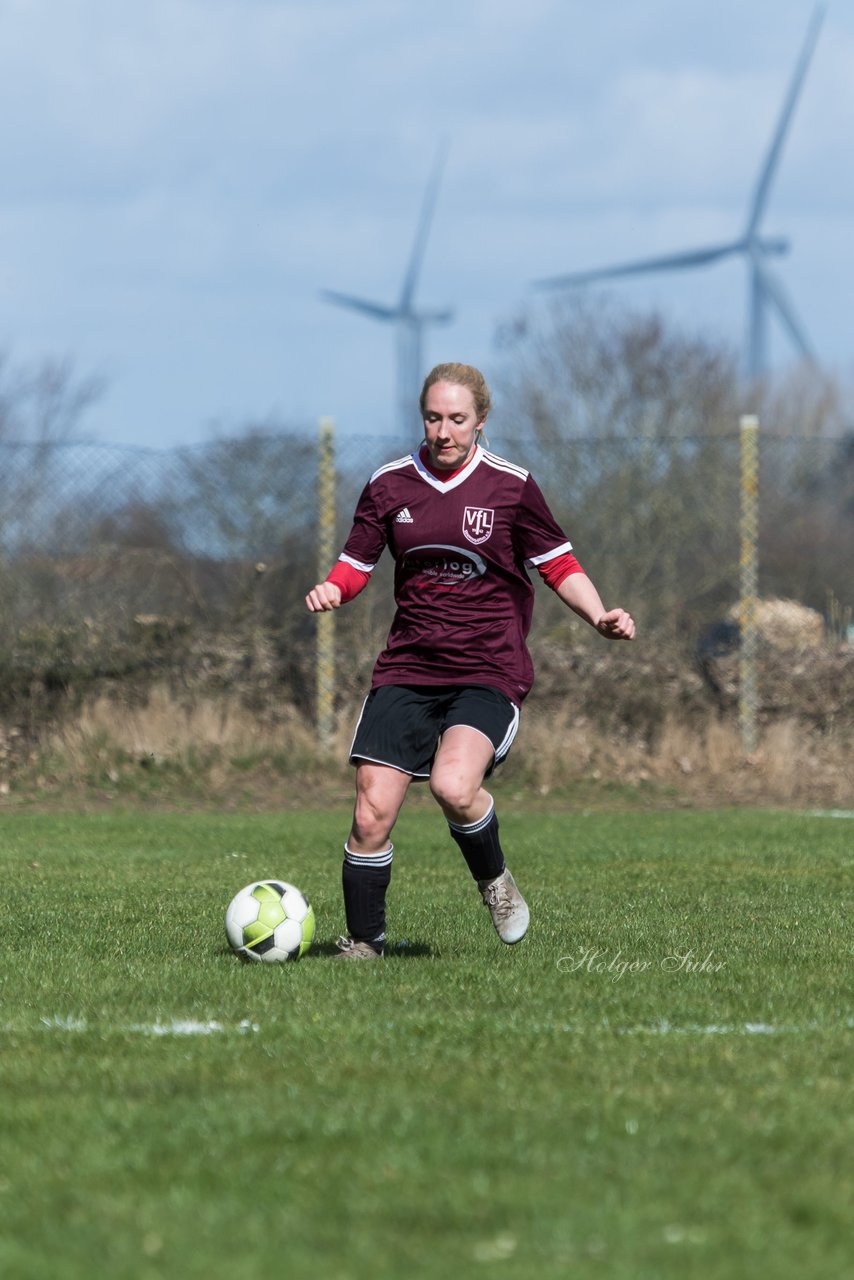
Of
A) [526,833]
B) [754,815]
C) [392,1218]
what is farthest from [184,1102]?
[754,815]

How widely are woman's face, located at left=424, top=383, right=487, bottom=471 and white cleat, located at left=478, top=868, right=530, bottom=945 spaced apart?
1504 mm

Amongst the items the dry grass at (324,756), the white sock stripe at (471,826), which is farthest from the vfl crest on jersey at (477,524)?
the dry grass at (324,756)

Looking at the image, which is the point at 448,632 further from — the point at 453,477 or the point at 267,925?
the point at 267,925

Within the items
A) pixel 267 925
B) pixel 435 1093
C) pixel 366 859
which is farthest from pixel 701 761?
pixel 435 1093

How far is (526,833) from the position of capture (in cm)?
1088

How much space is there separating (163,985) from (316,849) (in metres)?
4.52

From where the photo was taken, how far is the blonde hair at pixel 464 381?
6.14 metres

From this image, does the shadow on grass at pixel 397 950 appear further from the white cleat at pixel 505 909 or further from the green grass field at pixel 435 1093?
the white cleat at pixel 505 909

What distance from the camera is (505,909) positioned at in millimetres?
6199

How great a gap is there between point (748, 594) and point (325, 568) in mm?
3405

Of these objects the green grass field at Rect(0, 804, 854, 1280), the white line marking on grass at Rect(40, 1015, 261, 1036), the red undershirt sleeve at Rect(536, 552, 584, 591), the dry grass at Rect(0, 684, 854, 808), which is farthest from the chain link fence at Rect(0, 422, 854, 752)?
the white line marking on grass at Rect(40, 1015, 261, 1036)

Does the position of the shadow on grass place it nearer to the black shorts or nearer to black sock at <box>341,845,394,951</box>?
black sock at <box>341,845,394,951</box>

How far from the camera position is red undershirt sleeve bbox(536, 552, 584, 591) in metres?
6.36

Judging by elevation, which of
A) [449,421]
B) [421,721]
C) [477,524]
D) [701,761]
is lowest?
[701,761]
